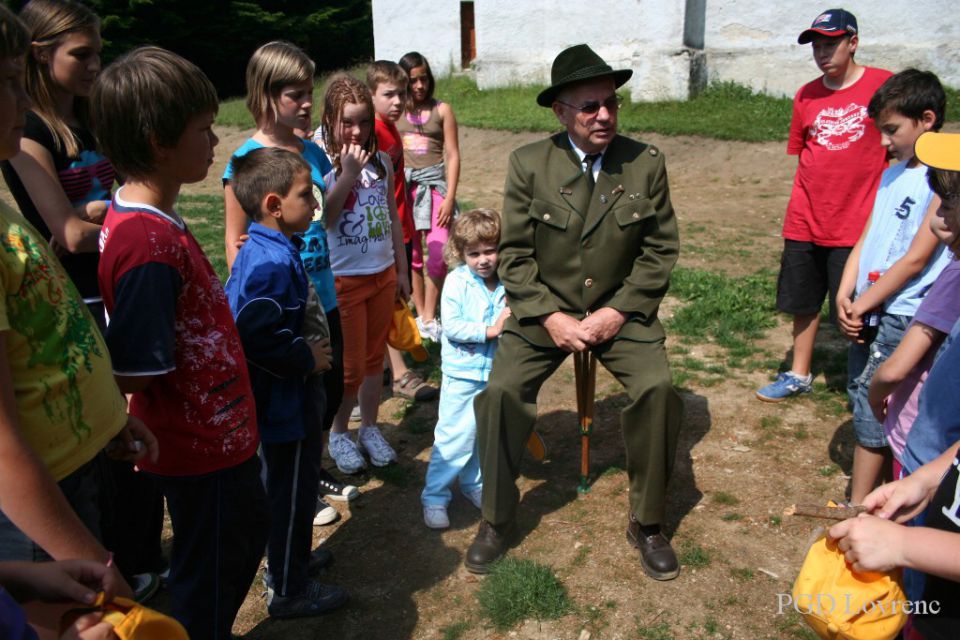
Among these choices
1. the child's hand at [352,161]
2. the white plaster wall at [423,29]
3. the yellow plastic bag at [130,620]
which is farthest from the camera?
the white plaster wall at [423,29]

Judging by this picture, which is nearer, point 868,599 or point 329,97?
point 868,599

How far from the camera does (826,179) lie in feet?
15.3

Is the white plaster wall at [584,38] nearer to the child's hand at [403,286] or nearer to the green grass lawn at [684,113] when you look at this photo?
the green grass lawn at [684,113]

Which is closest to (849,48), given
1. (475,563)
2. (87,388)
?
(475,563)

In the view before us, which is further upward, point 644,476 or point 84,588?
point 84,588

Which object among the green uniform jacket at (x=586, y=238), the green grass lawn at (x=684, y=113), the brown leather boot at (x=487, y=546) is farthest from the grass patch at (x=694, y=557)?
the green grass lawn at (x=684, y=113)

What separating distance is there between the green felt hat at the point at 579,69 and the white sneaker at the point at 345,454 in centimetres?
205

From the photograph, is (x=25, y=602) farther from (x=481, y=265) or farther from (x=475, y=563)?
(x=481, y=265)

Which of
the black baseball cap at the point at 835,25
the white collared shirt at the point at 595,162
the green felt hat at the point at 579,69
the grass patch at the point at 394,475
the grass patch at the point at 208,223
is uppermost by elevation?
the black baseball cap at the point at 835,25

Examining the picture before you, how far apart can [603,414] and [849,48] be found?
258 cm

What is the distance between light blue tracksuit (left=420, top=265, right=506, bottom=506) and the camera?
362 centimetres

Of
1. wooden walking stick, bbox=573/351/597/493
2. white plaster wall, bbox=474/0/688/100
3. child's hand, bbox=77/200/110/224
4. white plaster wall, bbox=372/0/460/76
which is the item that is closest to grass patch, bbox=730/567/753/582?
wooden walking stick, bbox=573/351/597/493

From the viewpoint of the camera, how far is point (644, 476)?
3.29m

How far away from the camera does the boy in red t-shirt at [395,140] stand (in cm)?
470
